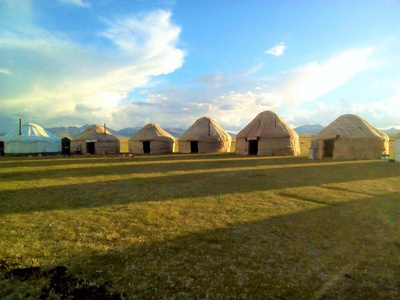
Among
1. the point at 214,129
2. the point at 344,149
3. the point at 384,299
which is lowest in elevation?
the point at 384,299

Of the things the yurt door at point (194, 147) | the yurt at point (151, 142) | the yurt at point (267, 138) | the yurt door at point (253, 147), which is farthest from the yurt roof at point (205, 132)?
the yurt door at point (253, 147)

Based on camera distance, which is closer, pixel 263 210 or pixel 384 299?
pixel 384 299

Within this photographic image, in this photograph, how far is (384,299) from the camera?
11.6 ft

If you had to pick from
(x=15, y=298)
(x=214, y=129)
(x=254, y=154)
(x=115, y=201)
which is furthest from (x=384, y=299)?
(x=214, y=129)

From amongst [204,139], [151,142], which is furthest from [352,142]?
[151,142]

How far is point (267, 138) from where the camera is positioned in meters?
26.3

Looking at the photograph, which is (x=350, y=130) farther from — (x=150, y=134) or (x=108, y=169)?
(x=150, y=134)

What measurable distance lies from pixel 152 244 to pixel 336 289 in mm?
3385

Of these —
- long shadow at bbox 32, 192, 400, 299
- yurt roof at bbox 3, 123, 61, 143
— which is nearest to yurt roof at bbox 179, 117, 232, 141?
yurt roof at bbox 3, 123, 61, 143

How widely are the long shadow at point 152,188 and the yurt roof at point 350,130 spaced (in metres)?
8.96

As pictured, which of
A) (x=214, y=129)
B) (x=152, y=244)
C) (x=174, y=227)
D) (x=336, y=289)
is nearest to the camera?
(x=336, y=289)

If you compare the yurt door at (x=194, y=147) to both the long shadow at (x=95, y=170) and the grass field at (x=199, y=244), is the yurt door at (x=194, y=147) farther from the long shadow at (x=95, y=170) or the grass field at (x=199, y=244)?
the grass field at (x=199, y=244)

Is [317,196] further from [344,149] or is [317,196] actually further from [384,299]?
[344,149]

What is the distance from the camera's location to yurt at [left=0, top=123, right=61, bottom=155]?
1162 inches
